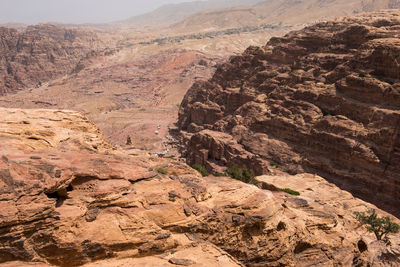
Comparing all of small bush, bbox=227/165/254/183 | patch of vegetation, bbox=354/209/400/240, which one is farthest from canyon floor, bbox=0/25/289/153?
patch of vegetation, bbox=354/209/400/240

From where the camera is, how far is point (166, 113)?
265 feet

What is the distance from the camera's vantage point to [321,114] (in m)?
36.4

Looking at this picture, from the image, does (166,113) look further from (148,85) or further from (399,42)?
(399,42)

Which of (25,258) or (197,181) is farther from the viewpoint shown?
(197,181)

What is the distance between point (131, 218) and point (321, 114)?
31050 millimetres

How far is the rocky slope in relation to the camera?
9898 millimetres

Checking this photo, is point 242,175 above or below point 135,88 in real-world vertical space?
below

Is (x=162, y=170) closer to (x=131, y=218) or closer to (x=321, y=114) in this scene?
(x=131, y=218)

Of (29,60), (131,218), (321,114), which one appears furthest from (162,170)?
(29,60)

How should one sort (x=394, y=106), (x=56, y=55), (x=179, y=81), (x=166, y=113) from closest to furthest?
(x=394, y=106)
(x=166, y=113)
(x=179, y=81)
(x=56, y=55)

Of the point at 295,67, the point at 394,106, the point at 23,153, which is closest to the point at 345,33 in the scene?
the point at 295,67

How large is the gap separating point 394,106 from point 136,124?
52.6m

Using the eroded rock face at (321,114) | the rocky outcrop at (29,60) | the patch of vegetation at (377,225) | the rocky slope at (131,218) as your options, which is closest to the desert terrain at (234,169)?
the rocky slope at (131,218)

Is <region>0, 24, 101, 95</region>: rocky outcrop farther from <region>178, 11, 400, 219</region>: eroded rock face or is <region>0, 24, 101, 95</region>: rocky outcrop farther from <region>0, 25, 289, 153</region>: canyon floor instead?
<region>178, 11, 400, 219</region>: eroded rock face
